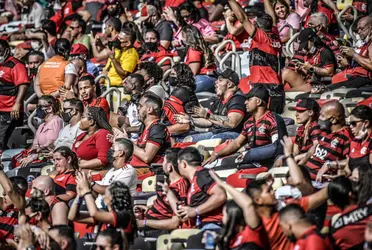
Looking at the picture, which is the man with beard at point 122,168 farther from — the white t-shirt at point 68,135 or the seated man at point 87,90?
the seated man at point 87,90

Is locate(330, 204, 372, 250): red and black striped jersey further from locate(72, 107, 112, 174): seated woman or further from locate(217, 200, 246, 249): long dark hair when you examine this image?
locate(72, 107, 112, 174): seated woman

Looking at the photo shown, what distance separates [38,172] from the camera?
44.9ft

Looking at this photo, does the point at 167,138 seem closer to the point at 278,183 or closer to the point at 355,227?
the point at 278,183

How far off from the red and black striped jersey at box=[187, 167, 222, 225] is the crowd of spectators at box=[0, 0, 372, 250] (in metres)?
0.01

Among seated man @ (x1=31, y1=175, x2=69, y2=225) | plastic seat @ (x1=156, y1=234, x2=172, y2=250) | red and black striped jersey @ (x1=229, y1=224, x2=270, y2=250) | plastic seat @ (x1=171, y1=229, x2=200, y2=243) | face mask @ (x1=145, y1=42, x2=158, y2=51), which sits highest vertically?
red and black striped jersey @ (x1=229, y1=224, x2=270, y2=250)

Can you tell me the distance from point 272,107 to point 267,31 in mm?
1013

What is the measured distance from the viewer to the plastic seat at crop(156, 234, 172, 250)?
1078 centimetres

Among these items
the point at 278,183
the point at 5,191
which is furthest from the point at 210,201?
the point at 5,191

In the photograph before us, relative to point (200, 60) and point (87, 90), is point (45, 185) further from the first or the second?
point (200, 60)

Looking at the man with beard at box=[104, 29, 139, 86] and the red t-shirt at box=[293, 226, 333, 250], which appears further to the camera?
the man with beard at box=[104, 29, 139, 86]

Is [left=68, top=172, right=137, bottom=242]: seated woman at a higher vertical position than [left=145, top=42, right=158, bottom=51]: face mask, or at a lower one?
higher

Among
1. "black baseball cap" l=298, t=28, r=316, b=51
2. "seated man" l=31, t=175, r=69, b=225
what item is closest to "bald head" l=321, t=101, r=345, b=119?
"black baseball cap" l=298, t=28, r=316, b=51

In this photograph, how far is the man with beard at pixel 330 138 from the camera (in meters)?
11.3

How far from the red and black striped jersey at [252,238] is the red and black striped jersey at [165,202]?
1.43m
